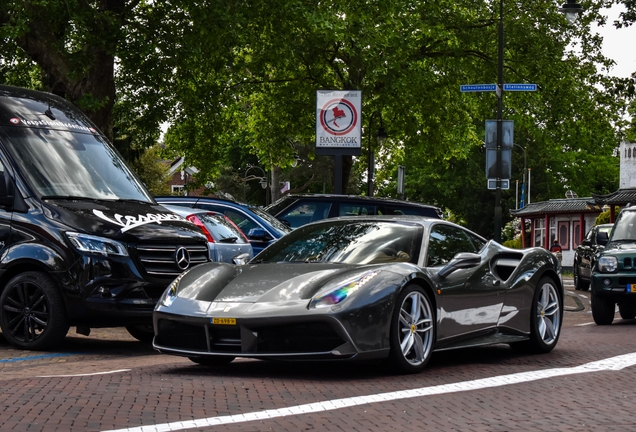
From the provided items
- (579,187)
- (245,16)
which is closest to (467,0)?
(245,16)

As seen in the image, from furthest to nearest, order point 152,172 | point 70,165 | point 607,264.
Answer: point 152,172 < point 607,264 < point 70,165

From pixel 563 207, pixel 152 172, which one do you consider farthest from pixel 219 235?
pixel 563 207

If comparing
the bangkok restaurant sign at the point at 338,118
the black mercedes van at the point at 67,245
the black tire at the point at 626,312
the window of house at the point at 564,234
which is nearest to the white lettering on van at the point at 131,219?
the black mercedes van at the point at 67,245

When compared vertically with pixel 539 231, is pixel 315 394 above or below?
above

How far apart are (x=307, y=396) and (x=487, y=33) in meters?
32.9

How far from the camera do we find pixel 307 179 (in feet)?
255

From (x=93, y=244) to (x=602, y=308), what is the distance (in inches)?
338

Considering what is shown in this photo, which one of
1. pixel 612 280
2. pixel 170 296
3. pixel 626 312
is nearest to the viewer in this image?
pixel 170 296

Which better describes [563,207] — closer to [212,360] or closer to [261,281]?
[212,360]

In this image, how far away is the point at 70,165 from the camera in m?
12.0

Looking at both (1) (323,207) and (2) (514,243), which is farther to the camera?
(2) (514,243)

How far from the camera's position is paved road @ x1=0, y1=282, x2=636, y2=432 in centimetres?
631

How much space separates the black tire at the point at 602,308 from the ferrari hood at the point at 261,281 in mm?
8426

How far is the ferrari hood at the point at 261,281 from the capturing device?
834 centimetres
